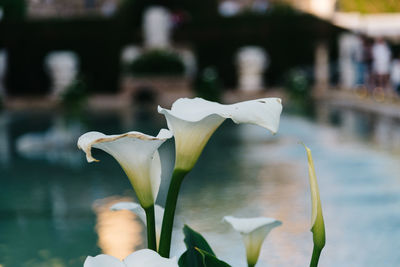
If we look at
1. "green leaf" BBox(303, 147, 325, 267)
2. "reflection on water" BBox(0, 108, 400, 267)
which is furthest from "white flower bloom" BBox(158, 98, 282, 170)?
"reflection on water" BBox(0, 108, 400, 267)

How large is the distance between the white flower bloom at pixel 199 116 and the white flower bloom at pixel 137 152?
1.9 inches

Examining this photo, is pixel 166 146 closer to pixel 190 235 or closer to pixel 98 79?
pixel 190 235

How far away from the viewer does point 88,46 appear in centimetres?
2533

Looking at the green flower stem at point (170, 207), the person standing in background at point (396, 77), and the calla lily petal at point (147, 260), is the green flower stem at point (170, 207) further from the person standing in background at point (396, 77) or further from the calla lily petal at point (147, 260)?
the person standing in background at point (396, 77)

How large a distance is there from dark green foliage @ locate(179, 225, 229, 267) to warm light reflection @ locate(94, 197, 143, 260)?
2.69 meters

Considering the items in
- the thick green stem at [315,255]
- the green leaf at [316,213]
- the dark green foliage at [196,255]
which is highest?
the green leaf at [316,213]

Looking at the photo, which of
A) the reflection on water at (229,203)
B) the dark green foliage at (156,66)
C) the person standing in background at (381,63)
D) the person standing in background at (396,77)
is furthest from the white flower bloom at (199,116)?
the dark green foliage at (156,66)

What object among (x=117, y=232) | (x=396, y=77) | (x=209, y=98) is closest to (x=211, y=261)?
(x=117, y=232)

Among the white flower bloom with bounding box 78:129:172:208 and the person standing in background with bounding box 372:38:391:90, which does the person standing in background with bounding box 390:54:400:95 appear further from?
the white flower bloom with bounding box 78:129:172:208

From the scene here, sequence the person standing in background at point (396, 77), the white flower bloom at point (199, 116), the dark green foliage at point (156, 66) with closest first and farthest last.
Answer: the white flower bloom at point (199, 116) → the person standing in background at point (396, 77) → the dark green foliage at point (156, 66)

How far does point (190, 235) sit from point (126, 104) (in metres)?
21.6

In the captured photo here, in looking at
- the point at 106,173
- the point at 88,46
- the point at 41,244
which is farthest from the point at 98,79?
the point at 41,244

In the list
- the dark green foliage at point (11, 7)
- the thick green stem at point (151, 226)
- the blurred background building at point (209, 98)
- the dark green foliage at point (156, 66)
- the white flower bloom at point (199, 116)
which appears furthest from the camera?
the dark green foliage at point (156, 66)

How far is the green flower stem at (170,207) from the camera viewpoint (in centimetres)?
235
